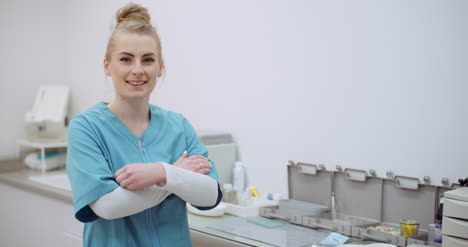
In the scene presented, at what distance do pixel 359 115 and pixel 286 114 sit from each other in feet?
1.25

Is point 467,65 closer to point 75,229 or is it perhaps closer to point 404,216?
point 404,216

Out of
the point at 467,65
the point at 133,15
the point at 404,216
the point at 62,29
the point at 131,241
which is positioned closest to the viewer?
the point at 131,241

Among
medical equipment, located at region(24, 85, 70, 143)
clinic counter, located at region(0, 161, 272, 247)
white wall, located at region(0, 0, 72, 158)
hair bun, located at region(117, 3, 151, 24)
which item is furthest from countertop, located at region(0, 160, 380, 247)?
hair bun, located at region(117, 3, 151, 24)

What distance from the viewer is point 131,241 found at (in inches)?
52.7

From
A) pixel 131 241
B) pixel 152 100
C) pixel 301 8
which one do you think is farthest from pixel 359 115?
pixel 152 100

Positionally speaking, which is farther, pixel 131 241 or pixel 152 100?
pixel 152 100

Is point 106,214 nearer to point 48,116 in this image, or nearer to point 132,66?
point 132,66

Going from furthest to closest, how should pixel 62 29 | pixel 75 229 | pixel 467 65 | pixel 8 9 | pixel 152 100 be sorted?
pixel 62 29 → pixel 8 9 → pixel 152 100 → pixel 75 229 → pixel 467 65

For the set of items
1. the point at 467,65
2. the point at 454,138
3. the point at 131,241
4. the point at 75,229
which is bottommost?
the point at 75,229

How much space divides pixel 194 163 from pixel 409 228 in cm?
84

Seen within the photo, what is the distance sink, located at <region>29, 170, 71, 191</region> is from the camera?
2947 millimetres

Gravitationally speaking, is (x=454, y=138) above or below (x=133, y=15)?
below

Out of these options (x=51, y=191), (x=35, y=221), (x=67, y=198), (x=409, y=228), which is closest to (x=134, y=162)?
(x=409, y=228)

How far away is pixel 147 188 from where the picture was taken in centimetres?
128
